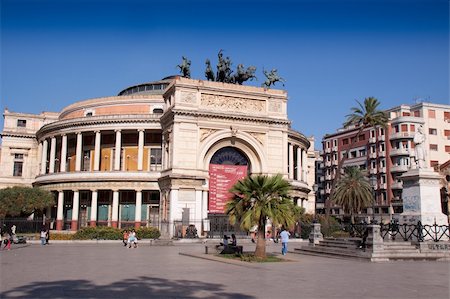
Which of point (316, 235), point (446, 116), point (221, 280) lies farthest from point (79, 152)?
point (446, 116)

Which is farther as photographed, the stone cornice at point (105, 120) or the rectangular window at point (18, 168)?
the rectangular window at point (18, 168)

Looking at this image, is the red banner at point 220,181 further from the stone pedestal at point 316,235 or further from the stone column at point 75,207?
the stone column at point 75,207

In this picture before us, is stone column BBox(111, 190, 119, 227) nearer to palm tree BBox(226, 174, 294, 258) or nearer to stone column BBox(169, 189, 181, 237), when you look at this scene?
stone column BBox(169, 189, 181, 237)

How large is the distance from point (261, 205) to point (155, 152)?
36.7m

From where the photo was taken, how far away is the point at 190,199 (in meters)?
46.9

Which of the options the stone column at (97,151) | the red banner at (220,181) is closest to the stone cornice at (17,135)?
the stone column at (97,151)

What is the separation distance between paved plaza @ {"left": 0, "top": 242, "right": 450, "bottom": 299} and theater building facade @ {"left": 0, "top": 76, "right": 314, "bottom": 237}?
83.7 feet

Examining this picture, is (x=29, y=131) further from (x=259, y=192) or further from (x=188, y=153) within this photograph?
(x=259, y=192)

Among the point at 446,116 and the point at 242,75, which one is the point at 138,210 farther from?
the point at 446,116

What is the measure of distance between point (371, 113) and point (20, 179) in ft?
161

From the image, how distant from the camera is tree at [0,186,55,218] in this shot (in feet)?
170

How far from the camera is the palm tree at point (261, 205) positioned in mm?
23422

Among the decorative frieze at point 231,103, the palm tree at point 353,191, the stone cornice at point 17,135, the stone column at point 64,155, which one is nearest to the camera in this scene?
the decorative frieze at point 231,103

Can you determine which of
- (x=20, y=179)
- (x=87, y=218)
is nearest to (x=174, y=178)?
(x=87, y=218)
